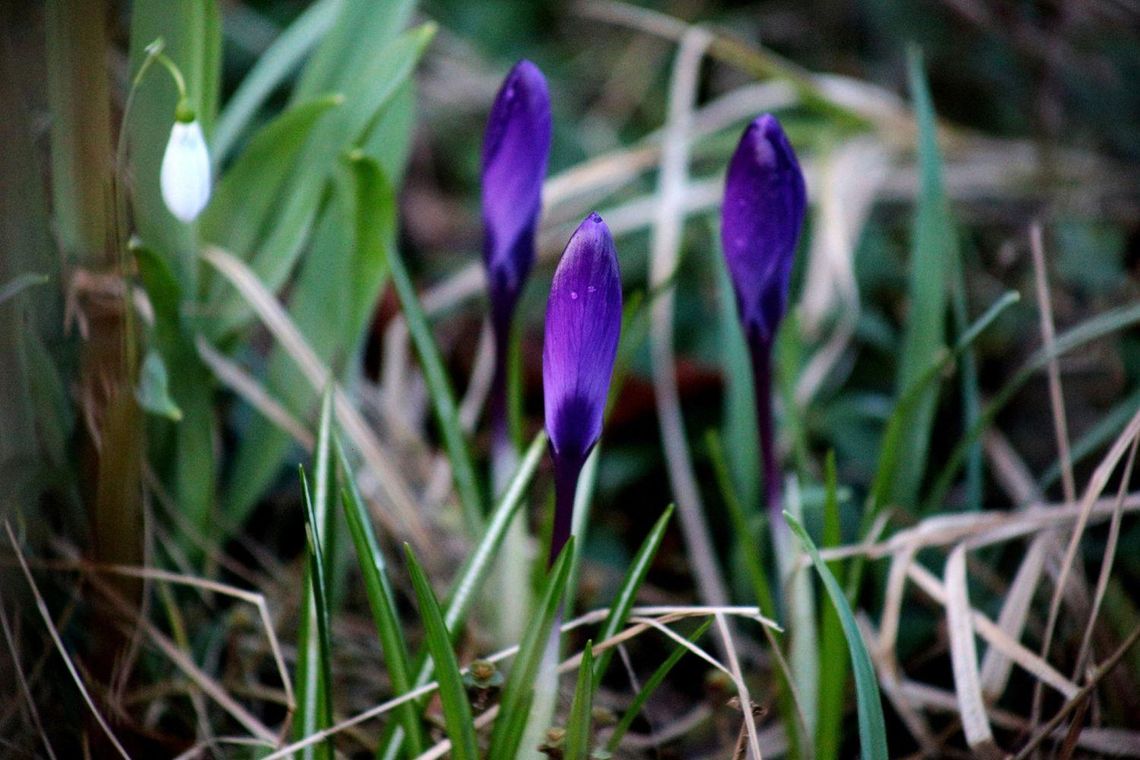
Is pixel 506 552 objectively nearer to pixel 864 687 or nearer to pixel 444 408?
pixel 444 408

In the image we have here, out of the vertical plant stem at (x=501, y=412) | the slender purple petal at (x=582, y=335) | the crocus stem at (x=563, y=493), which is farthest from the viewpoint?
the vertical plant stem at (x=501, y=412)

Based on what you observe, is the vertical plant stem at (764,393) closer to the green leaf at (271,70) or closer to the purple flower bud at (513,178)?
the purple flower bud at (513,178)

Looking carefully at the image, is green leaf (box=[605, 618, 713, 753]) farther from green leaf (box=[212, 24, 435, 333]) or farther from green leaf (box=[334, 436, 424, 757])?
green leaf (box=[212, 24, 435, 333])

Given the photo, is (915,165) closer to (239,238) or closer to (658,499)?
(658,499)

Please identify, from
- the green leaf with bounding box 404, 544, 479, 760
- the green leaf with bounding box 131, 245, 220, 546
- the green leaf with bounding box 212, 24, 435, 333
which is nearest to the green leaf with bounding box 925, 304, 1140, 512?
the green leaf with bounding box 404, 544, 479, 760

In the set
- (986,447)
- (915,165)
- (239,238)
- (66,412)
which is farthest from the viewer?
(915,165)

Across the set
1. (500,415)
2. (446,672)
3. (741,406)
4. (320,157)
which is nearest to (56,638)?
(446,672)

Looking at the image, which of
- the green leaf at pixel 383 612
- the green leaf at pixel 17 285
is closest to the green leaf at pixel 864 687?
the green leaf at pixel 383 612

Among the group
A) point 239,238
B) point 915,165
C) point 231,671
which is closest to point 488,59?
point 915,165
